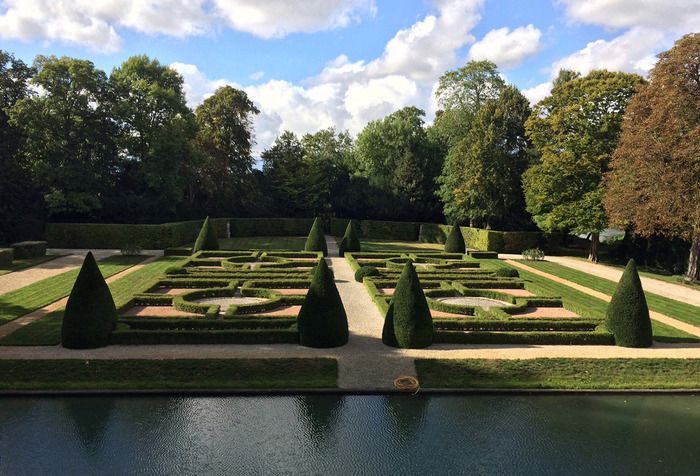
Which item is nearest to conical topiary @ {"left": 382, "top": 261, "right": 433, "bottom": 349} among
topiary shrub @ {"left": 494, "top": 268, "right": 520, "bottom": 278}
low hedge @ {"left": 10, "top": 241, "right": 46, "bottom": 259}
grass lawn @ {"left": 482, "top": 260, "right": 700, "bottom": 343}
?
grass lawn @ {"left": 482, "top": 260, "right": 700, "bottom": 343}

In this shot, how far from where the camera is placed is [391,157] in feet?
209

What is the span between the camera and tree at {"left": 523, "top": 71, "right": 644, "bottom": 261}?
129 feet

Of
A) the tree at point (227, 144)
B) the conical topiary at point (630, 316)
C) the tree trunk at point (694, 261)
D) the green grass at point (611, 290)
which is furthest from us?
the tree at point (227, 144)

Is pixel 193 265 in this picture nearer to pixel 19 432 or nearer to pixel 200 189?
pixel 19 432

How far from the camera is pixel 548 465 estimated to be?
10539 mm

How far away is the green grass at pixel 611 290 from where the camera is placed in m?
23.3

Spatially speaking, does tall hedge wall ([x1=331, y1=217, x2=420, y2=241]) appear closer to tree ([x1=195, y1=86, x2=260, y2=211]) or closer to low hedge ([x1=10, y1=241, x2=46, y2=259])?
tree ([x1=195, y1=86, x2=260, y2=211])

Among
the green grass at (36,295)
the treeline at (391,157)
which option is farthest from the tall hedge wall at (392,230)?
the green grass at (36,295)

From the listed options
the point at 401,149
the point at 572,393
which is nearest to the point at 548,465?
the point at 572,393

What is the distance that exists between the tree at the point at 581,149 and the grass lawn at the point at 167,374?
31.2 m

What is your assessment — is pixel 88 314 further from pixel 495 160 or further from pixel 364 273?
pixel 495 160

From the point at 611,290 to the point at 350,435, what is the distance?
22.7m

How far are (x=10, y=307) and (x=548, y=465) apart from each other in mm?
21351

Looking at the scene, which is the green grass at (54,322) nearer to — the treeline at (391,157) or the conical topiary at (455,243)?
the treeline at (391,157)
